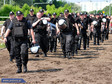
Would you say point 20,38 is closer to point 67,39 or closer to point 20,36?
point 20,36

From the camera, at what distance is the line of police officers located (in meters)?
8.49

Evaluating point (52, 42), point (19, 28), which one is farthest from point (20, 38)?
point (52, 42)

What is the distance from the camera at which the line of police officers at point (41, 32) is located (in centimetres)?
849

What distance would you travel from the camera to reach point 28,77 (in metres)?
7.82

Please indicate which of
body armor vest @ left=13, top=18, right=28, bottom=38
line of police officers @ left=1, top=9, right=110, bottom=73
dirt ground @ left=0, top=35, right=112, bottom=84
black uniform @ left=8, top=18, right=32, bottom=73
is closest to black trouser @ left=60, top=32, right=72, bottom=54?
line of police officers @ left=1, top=9, right=110, bottom=73

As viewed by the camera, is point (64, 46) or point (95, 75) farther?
point (64, 46)

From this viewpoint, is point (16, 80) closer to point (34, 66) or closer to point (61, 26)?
point (34, 66)

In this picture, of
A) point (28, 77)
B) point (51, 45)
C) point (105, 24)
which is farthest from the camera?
point (105, 24)

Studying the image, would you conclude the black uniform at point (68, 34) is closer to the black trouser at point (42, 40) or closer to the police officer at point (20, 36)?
the black trouser at point (42, 40)

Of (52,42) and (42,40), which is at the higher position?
(42,40)

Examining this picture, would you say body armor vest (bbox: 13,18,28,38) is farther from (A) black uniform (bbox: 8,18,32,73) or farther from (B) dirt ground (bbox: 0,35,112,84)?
(B) dirt ground (bbox: 0,35,112,84)

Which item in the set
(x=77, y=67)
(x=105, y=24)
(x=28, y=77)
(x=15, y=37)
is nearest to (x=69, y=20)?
(x=77, y=67)

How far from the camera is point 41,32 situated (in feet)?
39.9

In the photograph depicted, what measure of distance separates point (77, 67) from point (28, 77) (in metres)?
2.33
